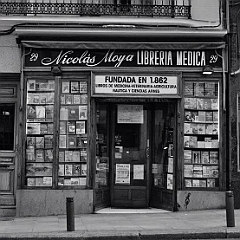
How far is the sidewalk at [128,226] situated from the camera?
971 centimetres

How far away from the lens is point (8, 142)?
13.3 meters

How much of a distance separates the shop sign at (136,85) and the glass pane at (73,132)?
44 centimetres

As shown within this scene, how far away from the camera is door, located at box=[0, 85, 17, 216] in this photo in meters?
13.2

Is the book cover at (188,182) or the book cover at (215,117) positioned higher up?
the book cover at (215,117)

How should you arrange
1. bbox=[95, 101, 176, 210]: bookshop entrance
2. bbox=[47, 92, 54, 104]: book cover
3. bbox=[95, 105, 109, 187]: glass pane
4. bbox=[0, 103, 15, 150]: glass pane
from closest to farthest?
bbox=[47, 92, 54, 104]: book cover, bbox=[95, 105, 109, 187]: glass pane, bbox=[95, 101, 176, 210]: bookshop entrance, bbox=[0, 103, 15, 150]: glass pane

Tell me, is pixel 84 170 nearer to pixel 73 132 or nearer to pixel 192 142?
pixel 73 132

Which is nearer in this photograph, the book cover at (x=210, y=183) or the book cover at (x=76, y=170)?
the book cover at (x=76, y=170)

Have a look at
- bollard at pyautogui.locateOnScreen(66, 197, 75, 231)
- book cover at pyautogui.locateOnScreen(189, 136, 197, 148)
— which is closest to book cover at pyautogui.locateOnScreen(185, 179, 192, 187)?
book cover at pyautogui.locateOnScreen(189, 136, 197, 148)

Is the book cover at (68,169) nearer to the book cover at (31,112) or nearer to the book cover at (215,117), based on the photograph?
the book cover at (31,112)

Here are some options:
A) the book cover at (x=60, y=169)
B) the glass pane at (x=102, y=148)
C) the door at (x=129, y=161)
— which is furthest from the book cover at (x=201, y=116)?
the book cover at (x=60, y=169)

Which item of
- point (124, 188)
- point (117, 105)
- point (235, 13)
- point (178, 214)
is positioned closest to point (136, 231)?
point (178, 214)

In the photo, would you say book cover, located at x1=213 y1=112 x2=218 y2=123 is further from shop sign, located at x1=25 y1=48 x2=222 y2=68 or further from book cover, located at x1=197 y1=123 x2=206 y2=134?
shop sign, located at x1=25 y1=48 x2=222 y2=68

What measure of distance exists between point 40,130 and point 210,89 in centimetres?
433

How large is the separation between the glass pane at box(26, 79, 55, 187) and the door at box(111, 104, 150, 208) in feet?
5.46
